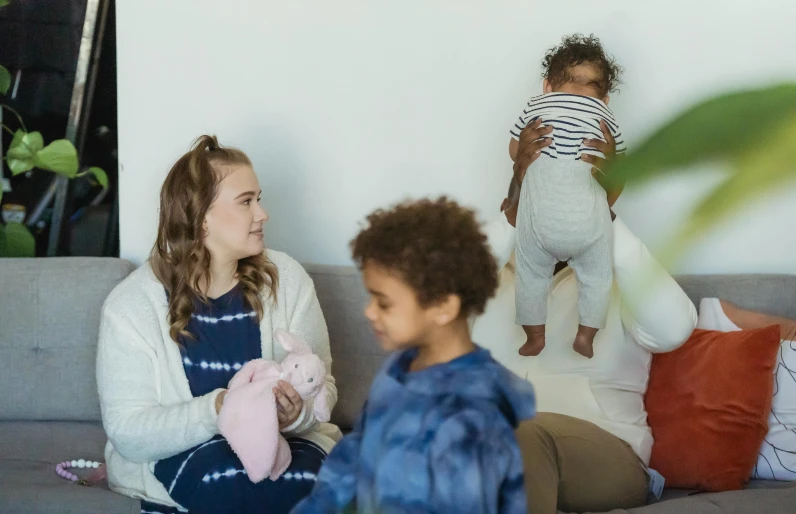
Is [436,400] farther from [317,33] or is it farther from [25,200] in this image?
[25,200]

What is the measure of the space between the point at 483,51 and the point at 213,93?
79 cm

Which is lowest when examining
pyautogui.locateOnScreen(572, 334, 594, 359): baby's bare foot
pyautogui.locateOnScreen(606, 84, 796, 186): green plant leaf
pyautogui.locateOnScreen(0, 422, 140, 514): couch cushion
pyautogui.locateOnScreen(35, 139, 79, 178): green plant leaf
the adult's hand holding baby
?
pyautogui.locateOnScreen(0, 422, 140, 514): couch cushion

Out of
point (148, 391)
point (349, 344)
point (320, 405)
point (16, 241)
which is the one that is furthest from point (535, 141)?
point (16, 241)

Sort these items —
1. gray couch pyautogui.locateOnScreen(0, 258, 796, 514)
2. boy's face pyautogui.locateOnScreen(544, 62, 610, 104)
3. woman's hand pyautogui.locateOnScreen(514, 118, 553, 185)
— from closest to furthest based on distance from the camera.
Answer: woman's hand pyautogui.locateOnScreen(514, 118, 553, 185)
boy's face pyautogui.locateOnScreen(544, 62, 610, 104)
gray couch pyautogui.locateOnScreen(0, 258, 796, 514)

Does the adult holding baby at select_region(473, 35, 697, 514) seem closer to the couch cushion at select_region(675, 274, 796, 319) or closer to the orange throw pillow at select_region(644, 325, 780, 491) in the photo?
the orange throw pillow at select_region(644, 325, 780, 491)

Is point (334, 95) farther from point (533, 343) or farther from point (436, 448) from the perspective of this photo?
point (436, 448)

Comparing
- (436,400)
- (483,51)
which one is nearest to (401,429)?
(436,400)

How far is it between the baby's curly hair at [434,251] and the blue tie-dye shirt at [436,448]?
10 cm

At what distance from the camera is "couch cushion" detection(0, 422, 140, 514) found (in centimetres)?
184

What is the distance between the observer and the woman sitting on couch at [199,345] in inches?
71.4

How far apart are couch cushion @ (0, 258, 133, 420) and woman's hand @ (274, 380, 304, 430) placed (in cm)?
72

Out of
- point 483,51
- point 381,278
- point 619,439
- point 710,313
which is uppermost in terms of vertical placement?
point 483,51

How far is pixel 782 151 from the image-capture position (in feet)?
0.93

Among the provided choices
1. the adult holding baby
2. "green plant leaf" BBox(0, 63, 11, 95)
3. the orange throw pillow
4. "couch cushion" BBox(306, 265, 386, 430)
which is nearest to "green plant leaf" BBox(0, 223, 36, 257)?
"green plant leaf" BBox(0, 63, 11, 95)
